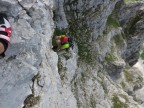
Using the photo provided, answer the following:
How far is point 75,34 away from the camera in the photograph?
128ft

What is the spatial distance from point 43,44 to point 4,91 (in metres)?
6.34

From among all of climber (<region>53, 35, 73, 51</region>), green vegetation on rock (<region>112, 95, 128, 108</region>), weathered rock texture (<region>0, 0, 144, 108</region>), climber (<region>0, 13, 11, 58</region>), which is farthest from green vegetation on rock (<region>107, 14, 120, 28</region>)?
climber (<region>0, 13, 11, 58</region>)

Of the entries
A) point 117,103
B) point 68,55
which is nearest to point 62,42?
point 68,55

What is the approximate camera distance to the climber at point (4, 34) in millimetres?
18422

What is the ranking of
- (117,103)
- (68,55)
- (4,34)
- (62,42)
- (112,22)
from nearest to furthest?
(4,34), (62,42), (68,55), (117,103), (112,22)

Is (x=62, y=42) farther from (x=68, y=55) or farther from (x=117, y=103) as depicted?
(x=117, y=103)

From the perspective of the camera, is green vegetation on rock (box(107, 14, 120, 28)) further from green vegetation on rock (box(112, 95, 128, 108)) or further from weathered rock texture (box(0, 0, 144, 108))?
green vegetation on rock (box(112, 95, 128, 108))

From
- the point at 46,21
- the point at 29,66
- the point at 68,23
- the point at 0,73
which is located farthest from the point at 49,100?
the point at 68,23

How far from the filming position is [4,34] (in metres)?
18.8

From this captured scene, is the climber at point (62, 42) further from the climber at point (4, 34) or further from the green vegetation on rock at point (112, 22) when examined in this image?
the green vegetation on rock at point (112, 22)

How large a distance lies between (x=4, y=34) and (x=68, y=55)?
15.0m

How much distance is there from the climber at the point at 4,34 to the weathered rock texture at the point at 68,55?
1.07m

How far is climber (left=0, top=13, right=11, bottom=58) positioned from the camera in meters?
18.4

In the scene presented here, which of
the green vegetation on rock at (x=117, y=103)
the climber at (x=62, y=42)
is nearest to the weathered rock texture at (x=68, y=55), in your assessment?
the green vegetation on rock at (x=117, y=103)
